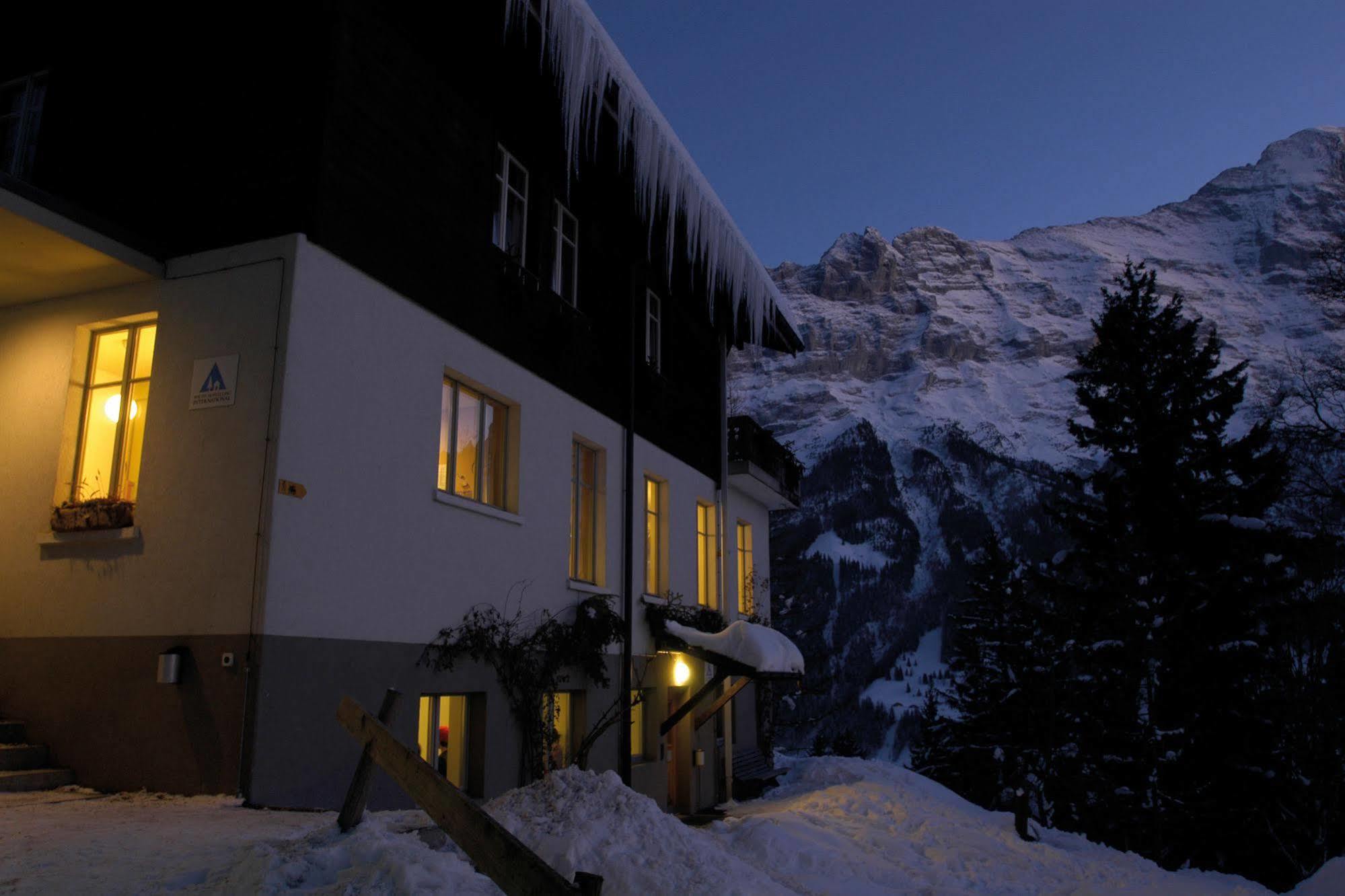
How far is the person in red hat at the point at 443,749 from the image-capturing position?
30.8 feet

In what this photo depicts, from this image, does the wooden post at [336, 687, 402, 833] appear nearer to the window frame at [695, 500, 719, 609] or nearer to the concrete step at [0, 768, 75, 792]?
the concrete step at [0, 768, 75, 792]

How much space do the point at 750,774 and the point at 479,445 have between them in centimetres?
977

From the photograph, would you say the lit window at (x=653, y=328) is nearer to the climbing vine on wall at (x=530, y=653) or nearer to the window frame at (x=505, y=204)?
the window frame at (x=505, y=204)

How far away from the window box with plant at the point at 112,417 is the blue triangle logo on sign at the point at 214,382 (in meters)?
0.73

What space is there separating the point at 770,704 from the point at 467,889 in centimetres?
1670

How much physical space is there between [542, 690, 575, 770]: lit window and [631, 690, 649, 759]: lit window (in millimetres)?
1959

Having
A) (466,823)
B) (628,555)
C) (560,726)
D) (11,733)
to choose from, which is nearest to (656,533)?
(628,555)

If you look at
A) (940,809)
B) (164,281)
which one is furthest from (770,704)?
(164,281)

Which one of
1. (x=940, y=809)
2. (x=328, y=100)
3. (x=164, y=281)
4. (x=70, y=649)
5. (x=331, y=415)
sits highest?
(x=328, y=100)

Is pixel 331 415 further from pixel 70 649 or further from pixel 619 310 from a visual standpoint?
pixel 619 310

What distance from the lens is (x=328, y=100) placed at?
25.9ft

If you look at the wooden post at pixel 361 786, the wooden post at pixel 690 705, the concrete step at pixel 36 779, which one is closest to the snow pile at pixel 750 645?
the wooden post at pixel 690 705

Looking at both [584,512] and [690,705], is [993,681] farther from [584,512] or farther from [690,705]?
[584,512]

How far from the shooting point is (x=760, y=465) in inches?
770
